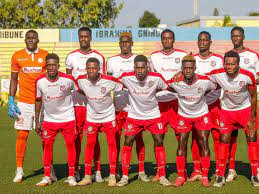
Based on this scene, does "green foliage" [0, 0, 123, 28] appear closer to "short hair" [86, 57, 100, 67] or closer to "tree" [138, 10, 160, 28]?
"short hair" [86, 57, 100, 67]

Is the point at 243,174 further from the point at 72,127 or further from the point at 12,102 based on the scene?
the point at 12,102

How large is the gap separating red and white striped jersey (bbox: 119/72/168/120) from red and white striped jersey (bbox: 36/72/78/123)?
810 mm

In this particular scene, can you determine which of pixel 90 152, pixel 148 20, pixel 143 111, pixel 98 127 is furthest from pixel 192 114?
pixel 148 20

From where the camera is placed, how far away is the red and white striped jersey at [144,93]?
8.25 metres

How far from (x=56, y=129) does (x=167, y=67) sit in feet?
6.39

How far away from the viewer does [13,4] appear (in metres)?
41.1

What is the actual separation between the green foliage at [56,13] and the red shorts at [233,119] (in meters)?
33.4

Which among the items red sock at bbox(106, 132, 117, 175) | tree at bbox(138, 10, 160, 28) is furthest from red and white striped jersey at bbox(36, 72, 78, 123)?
tree at bbox(138, 10, 160, 28)

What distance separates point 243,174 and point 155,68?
2184 mm

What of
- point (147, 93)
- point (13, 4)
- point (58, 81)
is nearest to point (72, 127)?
point (58, 81)

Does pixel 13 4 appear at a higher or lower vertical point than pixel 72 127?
higher

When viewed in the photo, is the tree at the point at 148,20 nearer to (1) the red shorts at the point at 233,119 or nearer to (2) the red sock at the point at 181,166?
(1) the red shorts at the point at 233,119

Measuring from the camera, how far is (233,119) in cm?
832

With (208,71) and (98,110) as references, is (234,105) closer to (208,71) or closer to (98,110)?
(208,71)
